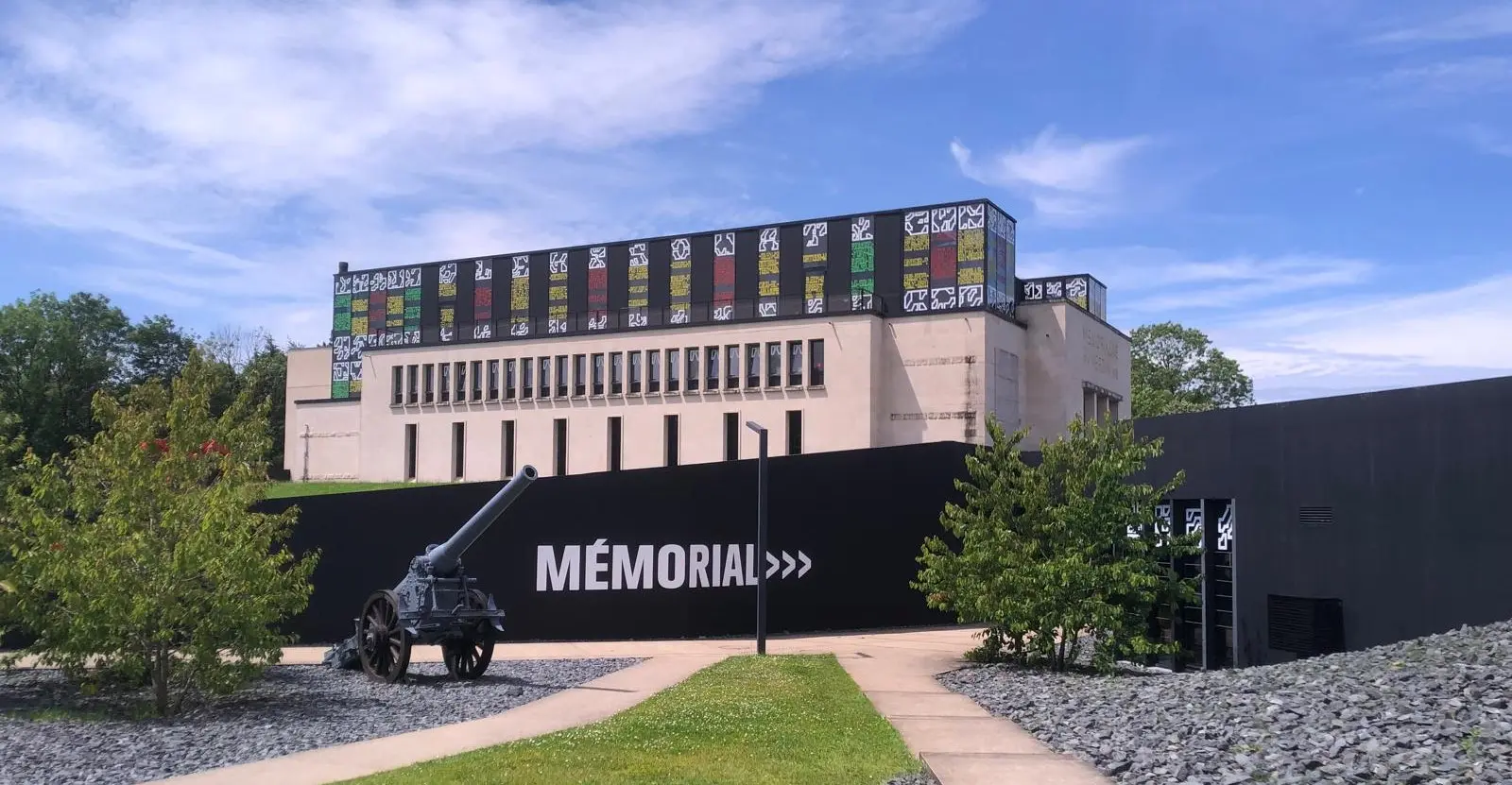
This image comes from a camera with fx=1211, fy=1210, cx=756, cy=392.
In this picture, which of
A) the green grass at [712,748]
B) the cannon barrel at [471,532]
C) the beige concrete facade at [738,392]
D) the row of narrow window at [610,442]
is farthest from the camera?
the row of narrow window at [610,442]

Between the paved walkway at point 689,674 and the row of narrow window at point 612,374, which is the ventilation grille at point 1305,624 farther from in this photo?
the row of narrow window at point 612,374

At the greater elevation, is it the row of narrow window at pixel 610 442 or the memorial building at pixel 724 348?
the memorial building at pixel 724 348

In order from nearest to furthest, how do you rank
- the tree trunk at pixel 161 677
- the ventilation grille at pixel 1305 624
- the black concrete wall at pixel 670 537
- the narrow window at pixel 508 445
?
the tree trunk at pixel 161 677 → the ventilation grille at pixel 1305 624 → the black concrete wall at pixel 670 537 → the narrow window at pixel 508 445

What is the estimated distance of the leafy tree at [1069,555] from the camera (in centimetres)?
1591

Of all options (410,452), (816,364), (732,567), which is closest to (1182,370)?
(816,364)

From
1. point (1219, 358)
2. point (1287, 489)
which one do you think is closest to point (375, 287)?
point (1219, 358)

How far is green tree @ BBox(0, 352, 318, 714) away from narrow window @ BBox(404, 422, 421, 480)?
55.4m

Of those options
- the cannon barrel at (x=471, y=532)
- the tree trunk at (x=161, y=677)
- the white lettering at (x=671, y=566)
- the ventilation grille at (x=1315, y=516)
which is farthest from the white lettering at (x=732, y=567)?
the tree trunk at (x=161, y=677)

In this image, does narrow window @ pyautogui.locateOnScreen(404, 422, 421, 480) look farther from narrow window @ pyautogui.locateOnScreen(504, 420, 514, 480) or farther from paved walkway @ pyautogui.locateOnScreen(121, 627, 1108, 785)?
paved walkway @ pyautogui.locateOnScreen(121, 627, 1108, 785)

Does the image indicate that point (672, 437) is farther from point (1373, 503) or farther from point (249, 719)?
point (1373, 503)

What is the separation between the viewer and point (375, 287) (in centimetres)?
7219

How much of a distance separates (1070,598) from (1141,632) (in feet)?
3.38

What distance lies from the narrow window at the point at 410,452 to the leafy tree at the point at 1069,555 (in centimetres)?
5644

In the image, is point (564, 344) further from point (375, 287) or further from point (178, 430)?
point (178, 430)
